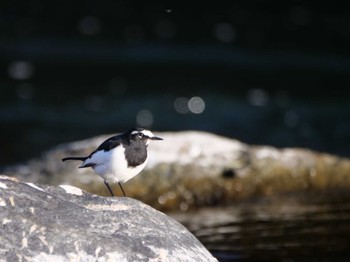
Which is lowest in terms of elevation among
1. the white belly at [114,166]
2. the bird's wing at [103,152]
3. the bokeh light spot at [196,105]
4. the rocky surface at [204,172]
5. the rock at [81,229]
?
the rock at [81,229]

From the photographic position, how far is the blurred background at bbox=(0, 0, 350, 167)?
58.5 ft

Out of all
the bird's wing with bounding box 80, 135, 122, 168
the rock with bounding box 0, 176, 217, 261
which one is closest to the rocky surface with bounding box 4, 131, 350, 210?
the bird's wing with bounding box 80, 135, 122, 168

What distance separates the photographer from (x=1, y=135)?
56.4 feet

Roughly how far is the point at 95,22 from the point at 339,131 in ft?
29.5

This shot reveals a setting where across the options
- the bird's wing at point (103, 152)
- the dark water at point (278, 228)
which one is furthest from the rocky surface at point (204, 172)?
the bird's wing at point (103, 152)

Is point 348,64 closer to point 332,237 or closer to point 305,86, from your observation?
point 305,86

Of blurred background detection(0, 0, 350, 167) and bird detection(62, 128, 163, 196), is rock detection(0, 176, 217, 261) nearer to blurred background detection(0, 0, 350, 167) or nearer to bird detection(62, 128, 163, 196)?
bird detection(62, 128, 163, 196)

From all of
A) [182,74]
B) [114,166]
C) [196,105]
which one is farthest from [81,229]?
[182,74]

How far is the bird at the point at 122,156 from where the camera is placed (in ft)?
25.6

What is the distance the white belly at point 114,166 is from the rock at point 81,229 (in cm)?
91

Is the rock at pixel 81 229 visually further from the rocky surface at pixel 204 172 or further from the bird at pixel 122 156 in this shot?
the rocky surface at pixel 204 172

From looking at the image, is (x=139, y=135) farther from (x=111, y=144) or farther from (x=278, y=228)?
(x=278, y=228)

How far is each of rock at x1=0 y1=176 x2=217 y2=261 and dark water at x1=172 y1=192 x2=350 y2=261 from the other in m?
3.02

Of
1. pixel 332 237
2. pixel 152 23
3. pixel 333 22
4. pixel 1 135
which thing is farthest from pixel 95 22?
pixel 332 237
